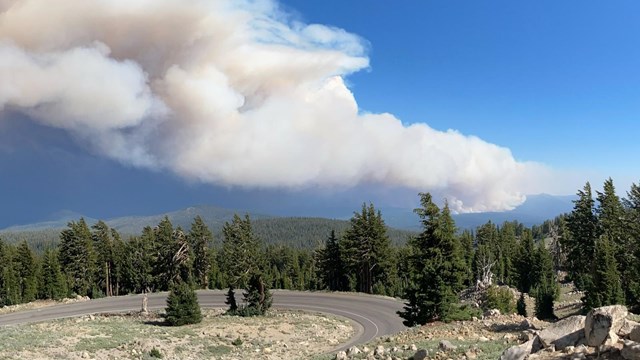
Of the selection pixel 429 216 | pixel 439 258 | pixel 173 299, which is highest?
pixel 429 216

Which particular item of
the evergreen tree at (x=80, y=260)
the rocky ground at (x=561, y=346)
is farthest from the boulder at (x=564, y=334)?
the evergreen tree at (x=80, y=260)

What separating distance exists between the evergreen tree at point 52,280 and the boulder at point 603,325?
313 ft

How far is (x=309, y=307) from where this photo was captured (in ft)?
208

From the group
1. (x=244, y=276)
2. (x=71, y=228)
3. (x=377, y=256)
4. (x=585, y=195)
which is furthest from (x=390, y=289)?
(x=71, y=228)

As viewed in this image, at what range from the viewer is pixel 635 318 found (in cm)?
2180

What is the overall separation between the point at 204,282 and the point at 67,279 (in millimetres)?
28023

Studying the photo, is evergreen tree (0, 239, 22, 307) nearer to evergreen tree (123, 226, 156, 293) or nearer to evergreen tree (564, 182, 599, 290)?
evergreen tree (123, 226, 156, 293)

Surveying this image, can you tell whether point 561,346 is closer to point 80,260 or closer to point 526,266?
point 526,266

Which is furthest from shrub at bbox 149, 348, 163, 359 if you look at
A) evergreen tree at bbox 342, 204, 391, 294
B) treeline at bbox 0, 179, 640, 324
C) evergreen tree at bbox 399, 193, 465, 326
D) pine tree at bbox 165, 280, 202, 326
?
evergreen tree at bbox 342, 204, 391, 294

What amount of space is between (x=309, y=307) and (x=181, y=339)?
27369mm

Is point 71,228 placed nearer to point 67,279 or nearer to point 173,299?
point 67,279

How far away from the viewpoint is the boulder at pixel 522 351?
14508mm

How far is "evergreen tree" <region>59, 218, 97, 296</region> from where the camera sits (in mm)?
93562

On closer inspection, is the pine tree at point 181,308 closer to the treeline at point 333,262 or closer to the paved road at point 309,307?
the treeline at point 333,262
